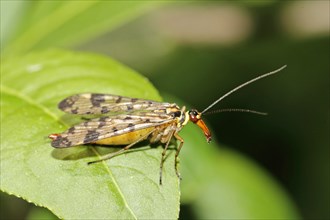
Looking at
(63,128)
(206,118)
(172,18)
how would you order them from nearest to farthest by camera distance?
(63,128) < (206,118) < (172,18)

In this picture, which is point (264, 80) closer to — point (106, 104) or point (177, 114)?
point (177, 114)

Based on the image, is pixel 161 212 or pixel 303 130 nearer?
pixel 161 212

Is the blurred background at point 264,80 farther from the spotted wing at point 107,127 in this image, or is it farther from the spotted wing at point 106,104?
the spotted wing at point 107,127

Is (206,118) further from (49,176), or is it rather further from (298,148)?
(49,176)

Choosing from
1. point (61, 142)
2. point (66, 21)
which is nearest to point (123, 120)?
point (61, 142)

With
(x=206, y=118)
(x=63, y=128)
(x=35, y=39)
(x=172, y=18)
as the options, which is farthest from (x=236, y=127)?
(x=63, y=128)

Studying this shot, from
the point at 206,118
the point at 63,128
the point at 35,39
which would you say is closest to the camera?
the point at 63,128

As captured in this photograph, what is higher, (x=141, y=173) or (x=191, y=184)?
(x=141, y=173)
